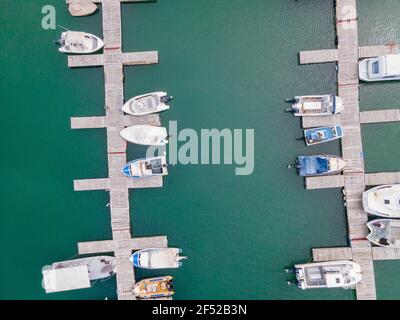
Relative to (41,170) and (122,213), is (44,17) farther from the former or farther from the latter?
(122,213)

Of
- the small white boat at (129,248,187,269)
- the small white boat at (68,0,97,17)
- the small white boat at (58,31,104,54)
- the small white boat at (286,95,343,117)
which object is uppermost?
the small white boat at (68,0,97,17)

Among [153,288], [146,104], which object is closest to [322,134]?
[146,104]

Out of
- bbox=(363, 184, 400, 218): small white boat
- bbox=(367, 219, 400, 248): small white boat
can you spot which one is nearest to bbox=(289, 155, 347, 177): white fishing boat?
bbox=(363, 184, 400, 218): small white boat

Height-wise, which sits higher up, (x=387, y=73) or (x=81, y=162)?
(x=387, y=73)

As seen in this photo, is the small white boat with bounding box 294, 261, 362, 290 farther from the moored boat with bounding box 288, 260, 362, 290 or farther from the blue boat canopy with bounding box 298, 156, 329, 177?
the blue boat canopy with bounding box 298, 156, 329, 177
